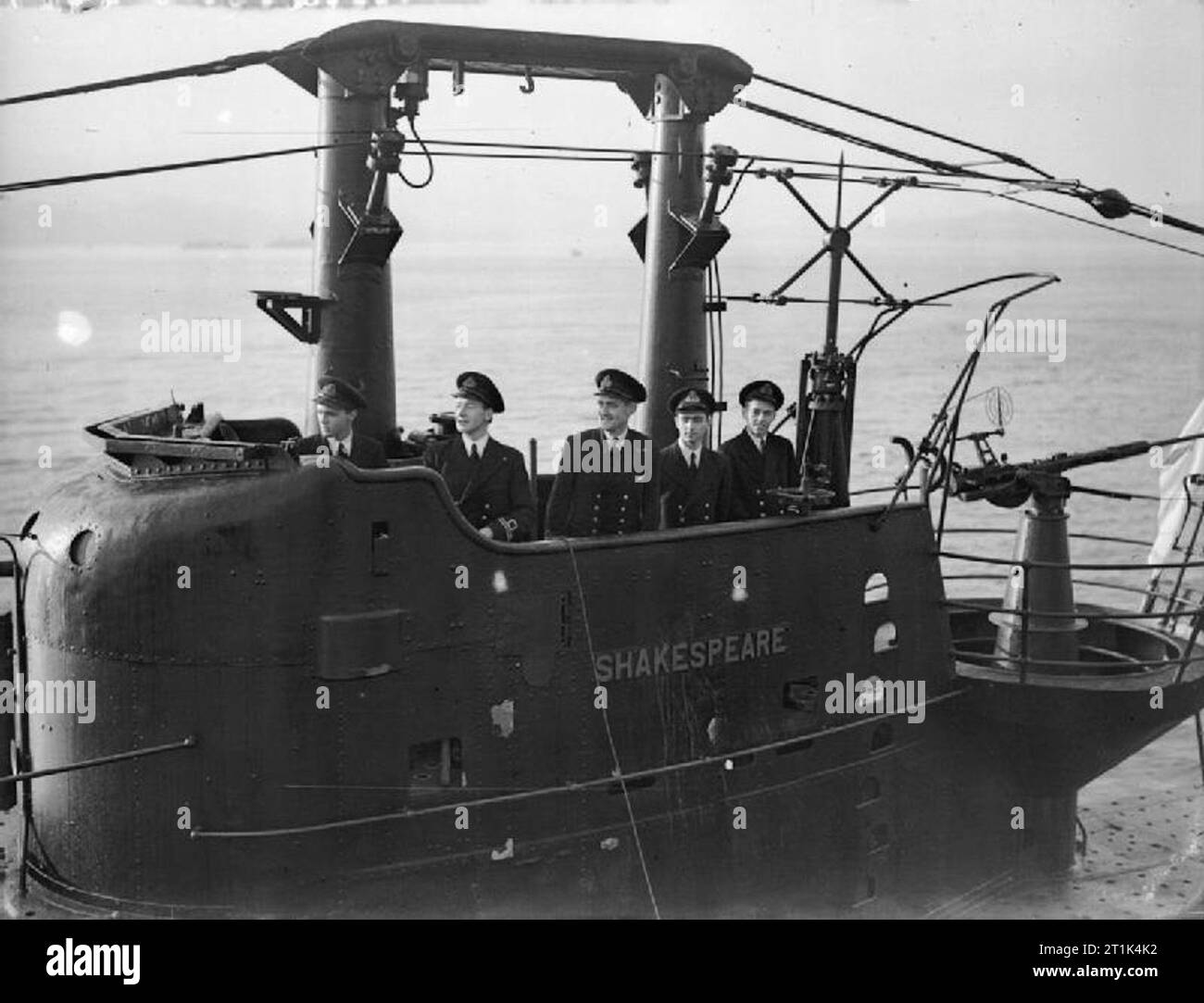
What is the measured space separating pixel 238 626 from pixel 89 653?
0.87m

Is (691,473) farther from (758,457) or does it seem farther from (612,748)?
(612,748)

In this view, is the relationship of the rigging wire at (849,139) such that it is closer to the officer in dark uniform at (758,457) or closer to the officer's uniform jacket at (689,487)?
the officer in dark uniform at (758,457)

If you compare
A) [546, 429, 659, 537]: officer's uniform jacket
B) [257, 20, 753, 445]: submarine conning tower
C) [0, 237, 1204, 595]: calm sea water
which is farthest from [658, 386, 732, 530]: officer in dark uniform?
[0, 237, 1204, 595]: calm sea water

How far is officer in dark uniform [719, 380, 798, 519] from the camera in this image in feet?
31.8

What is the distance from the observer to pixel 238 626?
7.46 metres

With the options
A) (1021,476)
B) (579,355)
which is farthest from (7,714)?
(579,355)

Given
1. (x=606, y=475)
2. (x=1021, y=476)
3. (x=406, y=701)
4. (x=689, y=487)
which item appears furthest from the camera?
(x=1021, y=476)

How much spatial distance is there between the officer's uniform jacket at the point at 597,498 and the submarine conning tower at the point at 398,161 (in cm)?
122

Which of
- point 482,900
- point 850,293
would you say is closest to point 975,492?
point 482,900

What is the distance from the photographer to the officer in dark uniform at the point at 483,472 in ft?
28.6

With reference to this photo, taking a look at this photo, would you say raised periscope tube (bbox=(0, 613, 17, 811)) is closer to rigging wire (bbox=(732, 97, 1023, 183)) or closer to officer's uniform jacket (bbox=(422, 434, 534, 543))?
officer's uniform jacket (bbox=(422, 434, 534, 543))

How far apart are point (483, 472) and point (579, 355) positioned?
1937 cm

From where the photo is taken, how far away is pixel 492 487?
8.72 metres
